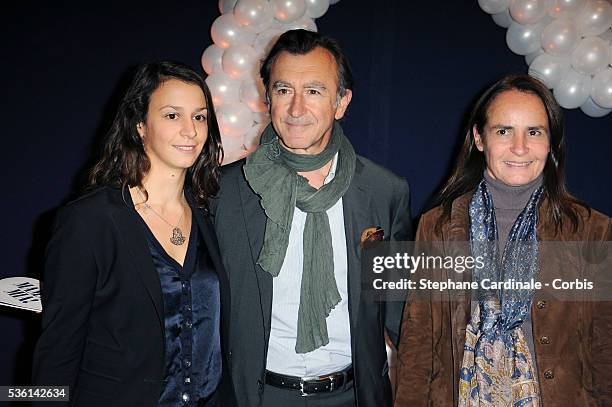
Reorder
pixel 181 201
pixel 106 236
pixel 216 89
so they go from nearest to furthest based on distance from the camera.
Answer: pixel 106 236 < pixel 181 201 < pixel 216 89

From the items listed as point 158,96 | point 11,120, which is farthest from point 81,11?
point 158,96

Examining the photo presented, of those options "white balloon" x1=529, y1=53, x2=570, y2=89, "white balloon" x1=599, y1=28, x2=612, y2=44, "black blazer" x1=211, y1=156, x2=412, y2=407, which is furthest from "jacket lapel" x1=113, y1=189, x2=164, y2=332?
"white balloon" x1=599, y1=28, x2=612, y2=44

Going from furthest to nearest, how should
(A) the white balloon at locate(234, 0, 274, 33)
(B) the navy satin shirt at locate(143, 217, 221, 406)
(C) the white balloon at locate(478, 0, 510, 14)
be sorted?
(C) the white balloon at locate(478, 0, 510, 14) < (A) the white balloon at locate(234, 0, 274, 33) < (B) the navy satin shirt at locate(143, 217, 221, 406)

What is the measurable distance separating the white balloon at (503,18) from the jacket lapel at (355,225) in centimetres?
258

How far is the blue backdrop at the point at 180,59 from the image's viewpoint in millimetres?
4285

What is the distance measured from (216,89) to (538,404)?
282cm

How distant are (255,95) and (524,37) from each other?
1.96 m

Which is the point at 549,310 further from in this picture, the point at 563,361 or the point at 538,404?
the point at 538,404

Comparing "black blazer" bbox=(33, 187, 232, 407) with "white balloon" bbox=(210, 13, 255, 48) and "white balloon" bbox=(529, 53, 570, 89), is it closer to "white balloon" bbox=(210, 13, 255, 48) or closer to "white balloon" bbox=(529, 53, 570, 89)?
"white balloon" bbox=(210, 13, 255, 48)

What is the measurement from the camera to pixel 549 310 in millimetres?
1956

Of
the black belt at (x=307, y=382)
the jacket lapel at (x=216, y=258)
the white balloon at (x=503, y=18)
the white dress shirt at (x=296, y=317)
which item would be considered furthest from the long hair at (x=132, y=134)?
the white balloon at (x=503, y=18)

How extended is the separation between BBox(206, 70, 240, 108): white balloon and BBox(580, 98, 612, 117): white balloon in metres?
2.51

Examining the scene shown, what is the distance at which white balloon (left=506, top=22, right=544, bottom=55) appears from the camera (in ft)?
13.3

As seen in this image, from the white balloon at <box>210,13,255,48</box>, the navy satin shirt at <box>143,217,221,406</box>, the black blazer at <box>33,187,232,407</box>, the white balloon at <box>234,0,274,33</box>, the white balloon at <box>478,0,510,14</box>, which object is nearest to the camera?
the black blazer at <box>33,187,232,407</box>
